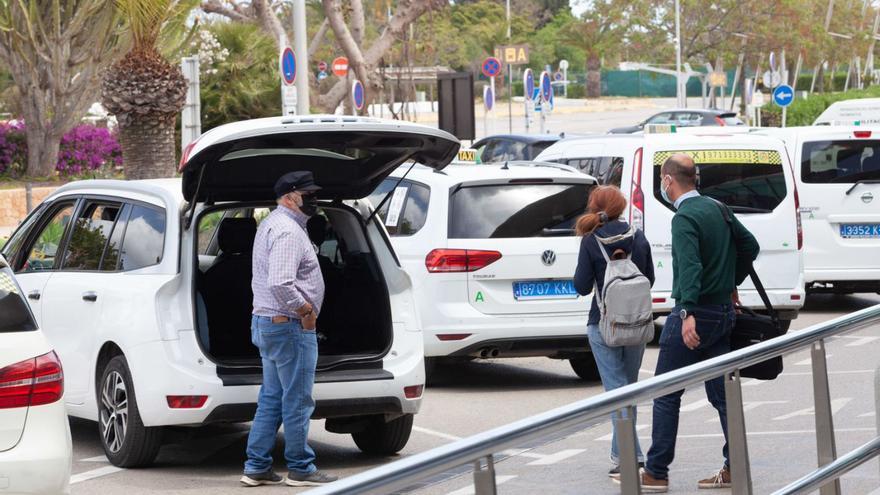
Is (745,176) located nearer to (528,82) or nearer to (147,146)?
(147,146)

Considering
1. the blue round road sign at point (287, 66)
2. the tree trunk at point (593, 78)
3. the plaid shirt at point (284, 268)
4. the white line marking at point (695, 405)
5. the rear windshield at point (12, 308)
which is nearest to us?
the white line marking at point (695, 405)

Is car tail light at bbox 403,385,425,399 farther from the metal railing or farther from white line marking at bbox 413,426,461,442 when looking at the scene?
the metal railing

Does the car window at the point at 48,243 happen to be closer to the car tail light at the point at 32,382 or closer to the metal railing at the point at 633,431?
the car tail light at the point at 32,382

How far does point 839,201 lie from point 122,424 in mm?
9892

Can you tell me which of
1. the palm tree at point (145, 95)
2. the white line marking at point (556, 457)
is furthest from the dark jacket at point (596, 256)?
the palm tree at point (145, 95)

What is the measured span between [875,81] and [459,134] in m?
86.1

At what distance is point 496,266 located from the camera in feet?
36.2

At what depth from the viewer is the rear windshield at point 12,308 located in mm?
5680

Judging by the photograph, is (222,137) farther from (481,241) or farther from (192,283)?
(481,241)

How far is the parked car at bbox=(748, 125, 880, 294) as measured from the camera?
1600 cm

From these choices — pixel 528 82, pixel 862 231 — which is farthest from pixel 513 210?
pixel 528 82

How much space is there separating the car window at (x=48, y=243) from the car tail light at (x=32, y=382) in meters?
3.60

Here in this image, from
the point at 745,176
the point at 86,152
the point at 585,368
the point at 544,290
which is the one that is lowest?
the point at 585,368

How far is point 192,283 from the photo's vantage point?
8.05 meters
